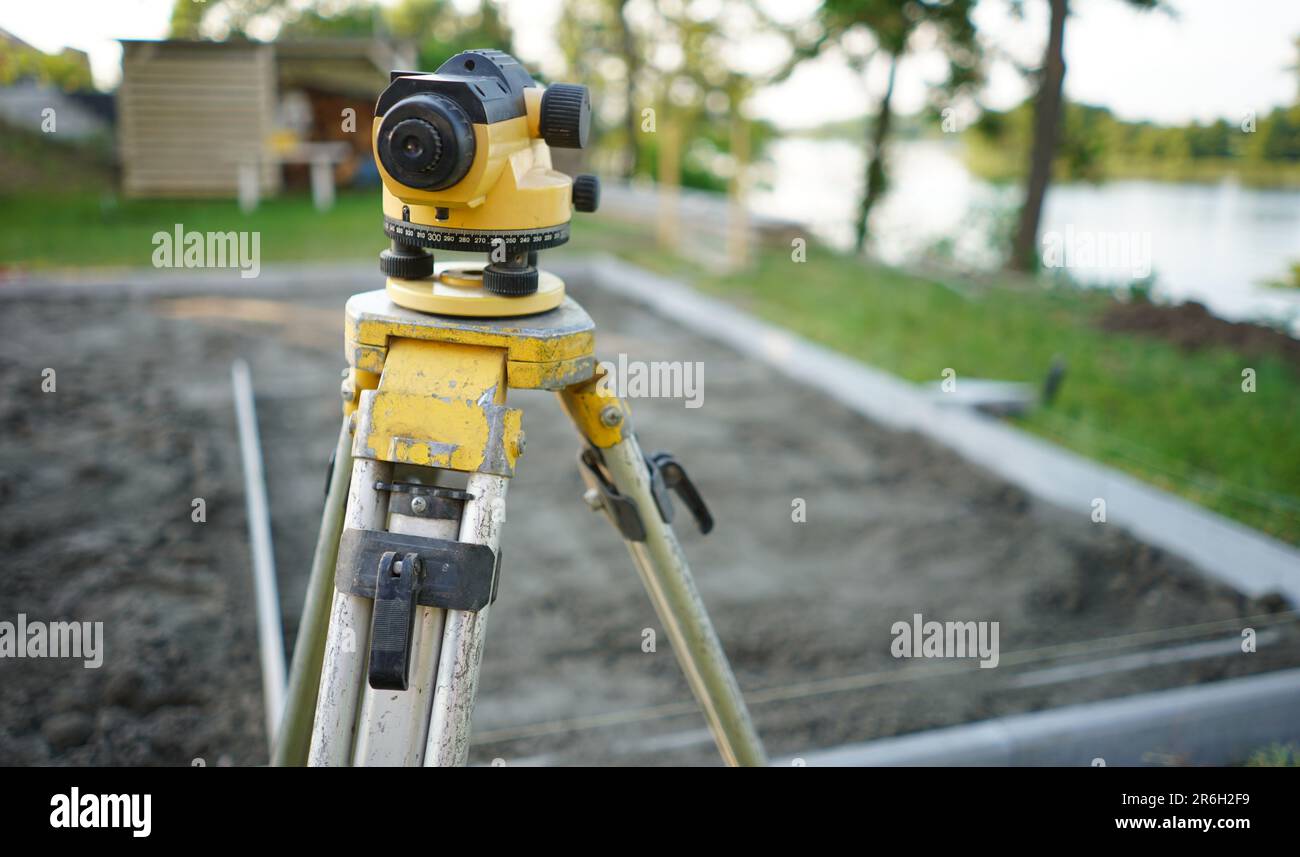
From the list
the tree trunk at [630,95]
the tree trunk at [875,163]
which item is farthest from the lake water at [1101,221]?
the tree trunk at [630,95]

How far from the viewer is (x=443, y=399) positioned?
4.68 feet

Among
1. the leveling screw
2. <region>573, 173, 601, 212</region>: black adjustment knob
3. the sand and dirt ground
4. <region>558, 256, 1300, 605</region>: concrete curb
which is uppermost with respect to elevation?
<region>573, 173, 601, 212</region>: black adjustment knob

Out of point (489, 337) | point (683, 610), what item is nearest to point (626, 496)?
point (683, 610)

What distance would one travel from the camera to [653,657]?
3590mm

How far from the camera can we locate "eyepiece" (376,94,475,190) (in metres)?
1.37

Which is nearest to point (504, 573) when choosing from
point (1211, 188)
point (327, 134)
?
point (1211, 188)

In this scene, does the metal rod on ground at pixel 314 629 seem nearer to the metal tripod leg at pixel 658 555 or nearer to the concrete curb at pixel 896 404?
the metal tripod leg at pixel 658 555

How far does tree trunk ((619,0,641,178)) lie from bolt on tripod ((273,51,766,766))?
19.9 m

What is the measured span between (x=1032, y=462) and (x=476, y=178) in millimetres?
4542

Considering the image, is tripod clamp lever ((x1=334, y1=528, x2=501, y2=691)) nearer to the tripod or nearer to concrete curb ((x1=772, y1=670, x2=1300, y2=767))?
the tripod

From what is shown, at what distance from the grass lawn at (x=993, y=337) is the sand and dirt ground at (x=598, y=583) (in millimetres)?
818

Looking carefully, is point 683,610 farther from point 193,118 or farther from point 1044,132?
point 193,118

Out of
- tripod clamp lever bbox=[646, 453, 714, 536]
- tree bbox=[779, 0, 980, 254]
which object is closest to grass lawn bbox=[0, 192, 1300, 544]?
tree bbox=[779, 0, 980, 254]
